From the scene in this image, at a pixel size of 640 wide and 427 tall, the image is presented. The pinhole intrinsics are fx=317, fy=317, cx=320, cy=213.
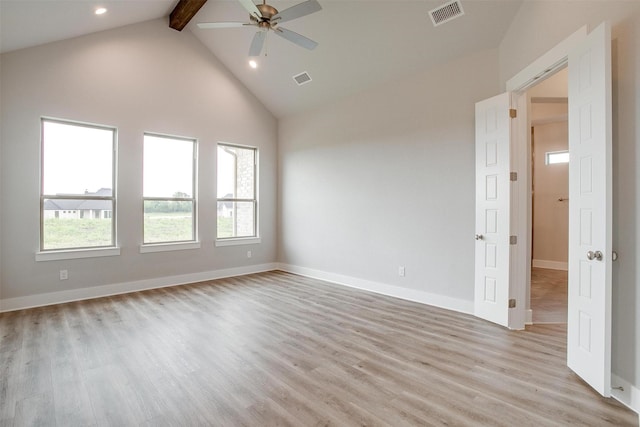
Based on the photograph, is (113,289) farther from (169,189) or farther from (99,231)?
(169,189)

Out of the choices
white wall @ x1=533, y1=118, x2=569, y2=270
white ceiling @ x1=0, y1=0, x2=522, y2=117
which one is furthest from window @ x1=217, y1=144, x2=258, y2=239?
white wall @ x1=533, y1=118, x2=569, y2=270

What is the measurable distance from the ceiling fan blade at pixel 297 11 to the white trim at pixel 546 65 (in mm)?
2129

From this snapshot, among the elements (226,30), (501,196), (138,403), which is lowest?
(138,403)

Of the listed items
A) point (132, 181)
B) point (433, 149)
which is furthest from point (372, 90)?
point (132, 181)

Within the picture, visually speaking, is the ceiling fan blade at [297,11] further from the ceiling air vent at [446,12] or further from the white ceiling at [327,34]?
the ceiling air vent at [446,12]

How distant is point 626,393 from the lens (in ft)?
6.77

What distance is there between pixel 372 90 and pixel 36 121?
463 centimetres

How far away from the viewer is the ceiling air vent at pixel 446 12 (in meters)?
3.46

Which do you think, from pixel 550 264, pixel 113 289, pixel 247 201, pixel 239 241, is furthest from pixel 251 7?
pixel 550 264

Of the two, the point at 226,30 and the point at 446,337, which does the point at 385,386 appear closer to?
the point at 446,337

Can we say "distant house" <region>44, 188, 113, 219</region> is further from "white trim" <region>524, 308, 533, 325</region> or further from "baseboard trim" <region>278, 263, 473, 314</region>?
"white trim" <region>524, 308, 533, 325</region>

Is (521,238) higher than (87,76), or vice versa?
(87,76)

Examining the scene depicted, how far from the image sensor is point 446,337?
3.14 meters

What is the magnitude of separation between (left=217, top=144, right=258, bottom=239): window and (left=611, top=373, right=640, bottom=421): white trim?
18.0 feet
